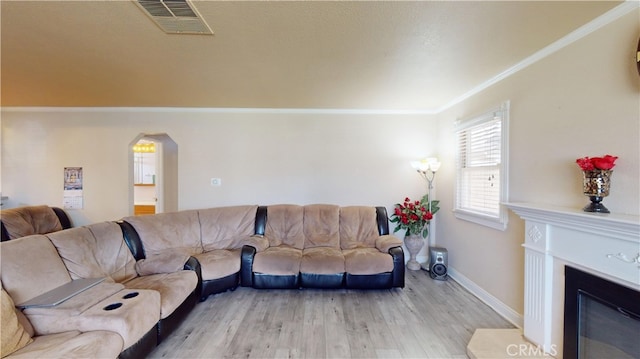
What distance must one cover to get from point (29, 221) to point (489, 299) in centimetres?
600

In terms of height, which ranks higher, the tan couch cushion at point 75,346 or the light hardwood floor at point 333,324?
the tan couch cushion at point 75,346

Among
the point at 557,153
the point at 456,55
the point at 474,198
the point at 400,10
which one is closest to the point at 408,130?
the point at 474,198

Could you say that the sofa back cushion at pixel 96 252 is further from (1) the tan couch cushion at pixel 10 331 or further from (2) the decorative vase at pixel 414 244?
(2) the decorative vase at pixel 414 244

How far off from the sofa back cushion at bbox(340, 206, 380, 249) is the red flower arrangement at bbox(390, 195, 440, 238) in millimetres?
414

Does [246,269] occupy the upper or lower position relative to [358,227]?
lower

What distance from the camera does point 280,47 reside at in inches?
83.1

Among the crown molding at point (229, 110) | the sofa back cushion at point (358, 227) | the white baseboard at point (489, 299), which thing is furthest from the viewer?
the crown molding at point (229, 110)

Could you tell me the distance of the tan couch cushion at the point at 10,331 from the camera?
139 cm

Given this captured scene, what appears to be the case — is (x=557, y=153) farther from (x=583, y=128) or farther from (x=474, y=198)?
(x=474, y=198)

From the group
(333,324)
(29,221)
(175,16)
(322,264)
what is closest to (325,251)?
(322,264)

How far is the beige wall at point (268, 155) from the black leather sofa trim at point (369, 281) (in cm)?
135

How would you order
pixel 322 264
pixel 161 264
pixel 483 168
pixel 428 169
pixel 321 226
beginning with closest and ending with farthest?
pixel 161 264 → pixel 483 168 → pixel 322 264 → pixel 321 226 → pixel 428 169

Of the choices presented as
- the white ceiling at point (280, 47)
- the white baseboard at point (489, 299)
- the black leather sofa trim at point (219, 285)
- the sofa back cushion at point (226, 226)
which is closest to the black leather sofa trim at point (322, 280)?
the black leather sofa trim at point (219, 285)

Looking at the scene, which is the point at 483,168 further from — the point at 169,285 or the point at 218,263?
the point at 169,285
